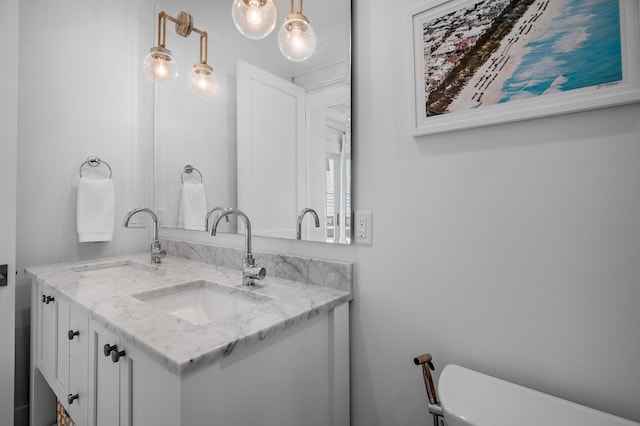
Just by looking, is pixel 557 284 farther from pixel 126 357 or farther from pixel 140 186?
pixel 140 186

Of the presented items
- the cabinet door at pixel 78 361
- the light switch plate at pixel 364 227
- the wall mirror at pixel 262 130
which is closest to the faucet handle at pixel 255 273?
the wall mirror at pixel 262 130

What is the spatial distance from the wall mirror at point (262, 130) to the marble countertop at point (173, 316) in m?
0.23

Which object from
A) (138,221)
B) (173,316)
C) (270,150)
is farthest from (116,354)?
(138,221)

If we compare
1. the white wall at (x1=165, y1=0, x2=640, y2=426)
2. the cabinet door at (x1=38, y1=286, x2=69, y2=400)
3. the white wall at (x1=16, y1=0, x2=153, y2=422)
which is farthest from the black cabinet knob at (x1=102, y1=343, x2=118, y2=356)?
the white wall at (x1=16, y1=0, x2=153, y2=422)

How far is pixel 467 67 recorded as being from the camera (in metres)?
0.90

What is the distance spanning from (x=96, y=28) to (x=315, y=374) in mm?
2250

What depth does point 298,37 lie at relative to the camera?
1.20 metres

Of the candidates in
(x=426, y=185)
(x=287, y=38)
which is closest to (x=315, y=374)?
(x=426, y=185)

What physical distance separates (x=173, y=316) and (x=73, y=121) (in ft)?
5.02

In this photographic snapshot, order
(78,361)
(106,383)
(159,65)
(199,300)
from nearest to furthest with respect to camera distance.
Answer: (106,383)
(78,361)
(199,300)
(159,65)

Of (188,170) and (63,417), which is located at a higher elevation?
(188,170)

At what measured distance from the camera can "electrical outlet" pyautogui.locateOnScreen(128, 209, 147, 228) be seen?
2.02 meters

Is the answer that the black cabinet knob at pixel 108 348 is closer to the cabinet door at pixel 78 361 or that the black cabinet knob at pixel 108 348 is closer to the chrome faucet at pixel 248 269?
the cabinet door at pixel 78 361

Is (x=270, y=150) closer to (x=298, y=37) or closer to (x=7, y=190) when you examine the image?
(x=298, y=37)
